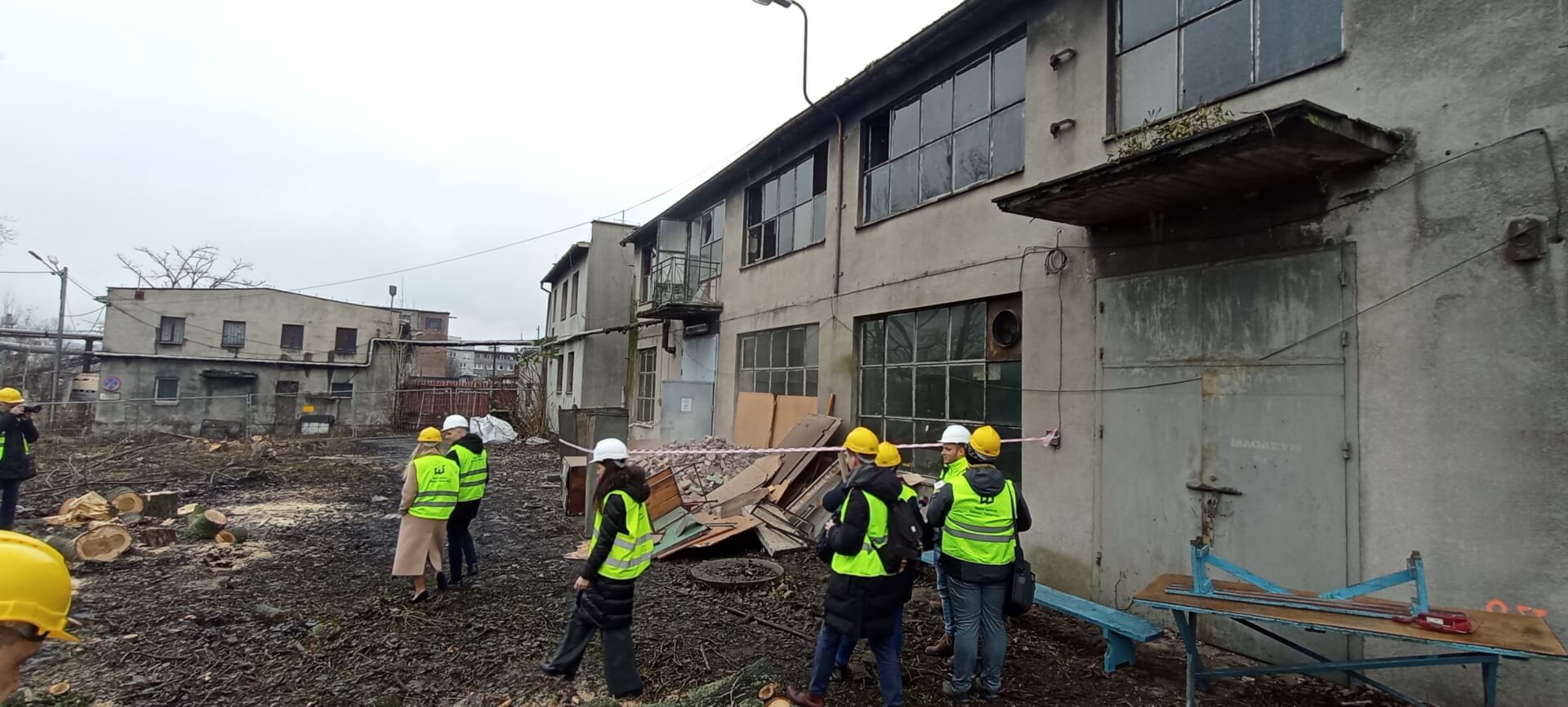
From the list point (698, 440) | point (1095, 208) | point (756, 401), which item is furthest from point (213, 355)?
point (1095, 208)

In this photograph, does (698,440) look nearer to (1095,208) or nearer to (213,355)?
(1095,208)

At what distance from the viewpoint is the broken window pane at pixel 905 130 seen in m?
9.23

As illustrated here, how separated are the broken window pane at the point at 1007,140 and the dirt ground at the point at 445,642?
4.66m

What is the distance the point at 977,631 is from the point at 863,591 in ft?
3.55

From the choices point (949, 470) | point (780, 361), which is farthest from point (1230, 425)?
point (780, 361)

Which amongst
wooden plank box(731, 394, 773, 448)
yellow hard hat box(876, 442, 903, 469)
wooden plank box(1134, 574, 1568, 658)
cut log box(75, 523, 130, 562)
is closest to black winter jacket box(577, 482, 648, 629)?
yellow hard hat box(876, 442, 903, 469)

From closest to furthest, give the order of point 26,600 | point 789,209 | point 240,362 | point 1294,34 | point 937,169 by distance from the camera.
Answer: point 26,600 → point 1294,34 → point 937,169 → point 789,209 → point 240,362

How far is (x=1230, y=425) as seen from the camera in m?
5.52

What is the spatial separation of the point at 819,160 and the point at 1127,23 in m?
5.66

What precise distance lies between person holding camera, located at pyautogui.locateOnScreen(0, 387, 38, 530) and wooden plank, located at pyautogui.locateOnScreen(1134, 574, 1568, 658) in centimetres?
1175

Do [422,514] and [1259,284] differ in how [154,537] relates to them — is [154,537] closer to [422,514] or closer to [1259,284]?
[422,514]

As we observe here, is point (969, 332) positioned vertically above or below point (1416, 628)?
above

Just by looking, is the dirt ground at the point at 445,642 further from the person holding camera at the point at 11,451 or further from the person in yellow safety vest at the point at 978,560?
the person holding camera at the point at 11,451

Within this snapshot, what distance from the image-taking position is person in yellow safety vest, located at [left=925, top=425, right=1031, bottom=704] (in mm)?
4594
